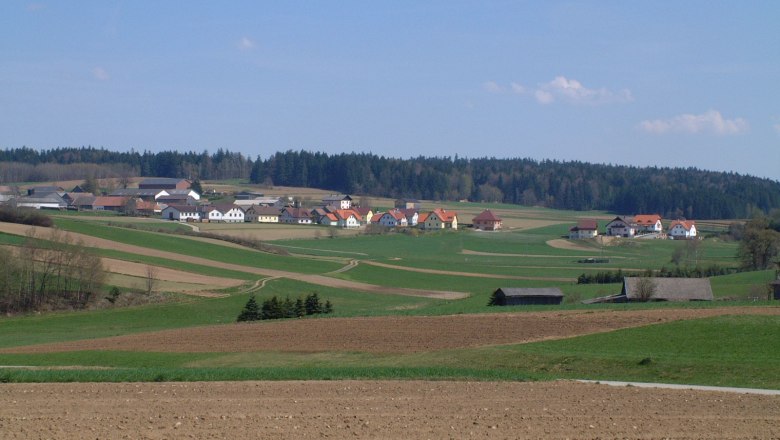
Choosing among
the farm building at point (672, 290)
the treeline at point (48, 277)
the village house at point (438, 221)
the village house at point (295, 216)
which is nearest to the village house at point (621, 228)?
the village house at point (438, 221)

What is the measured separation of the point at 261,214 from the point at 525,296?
87226mm

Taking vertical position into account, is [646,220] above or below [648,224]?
above

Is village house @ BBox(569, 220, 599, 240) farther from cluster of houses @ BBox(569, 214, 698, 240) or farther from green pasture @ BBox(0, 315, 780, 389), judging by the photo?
green pasture @ BBox(0, 315, 780, 389)

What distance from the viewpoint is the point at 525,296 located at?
56.1 m

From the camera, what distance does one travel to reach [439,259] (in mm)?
93562

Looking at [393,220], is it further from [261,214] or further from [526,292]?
[526,292]

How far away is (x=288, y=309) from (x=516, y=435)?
115ft

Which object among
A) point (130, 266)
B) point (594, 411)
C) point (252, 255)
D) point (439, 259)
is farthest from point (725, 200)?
point (594, 411)

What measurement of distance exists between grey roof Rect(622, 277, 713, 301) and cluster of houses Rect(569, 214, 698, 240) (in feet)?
212

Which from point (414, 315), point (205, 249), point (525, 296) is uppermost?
point (205, 249)

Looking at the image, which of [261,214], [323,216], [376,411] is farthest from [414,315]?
[261,214]

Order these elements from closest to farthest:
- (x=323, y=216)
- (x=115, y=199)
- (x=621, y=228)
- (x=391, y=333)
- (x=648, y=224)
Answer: (x=391, y=333)
(x=621, y=228)
(x=648, y=224)
(x=323, y=216)
(x=115, y=199)

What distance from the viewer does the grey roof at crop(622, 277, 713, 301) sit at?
5447 centimetres

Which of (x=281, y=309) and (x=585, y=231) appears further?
(x=585, y=231)
